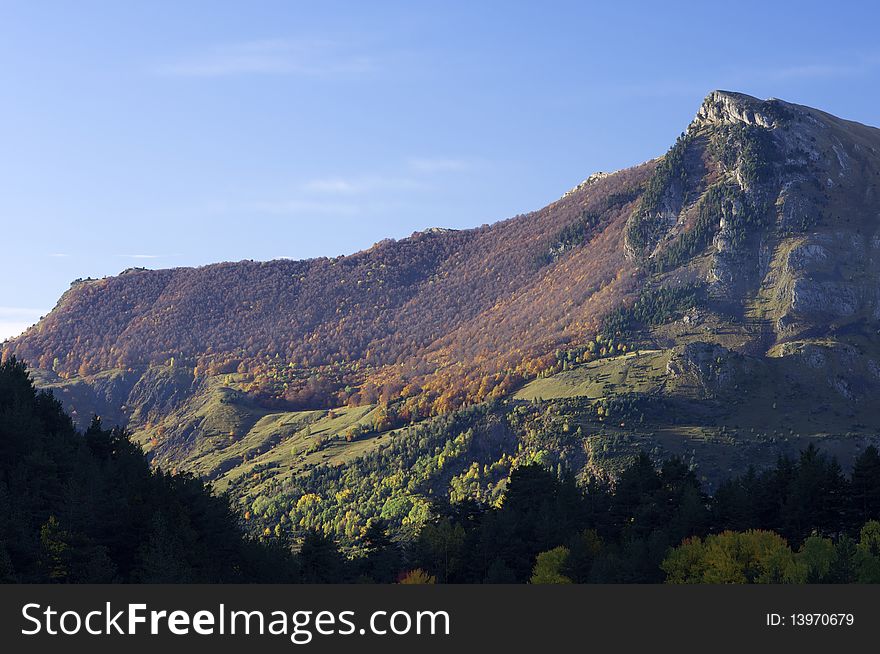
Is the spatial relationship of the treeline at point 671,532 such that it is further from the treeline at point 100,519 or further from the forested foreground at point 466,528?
the treeline at point 100,519

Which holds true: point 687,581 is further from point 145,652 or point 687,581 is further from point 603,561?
point 145,652

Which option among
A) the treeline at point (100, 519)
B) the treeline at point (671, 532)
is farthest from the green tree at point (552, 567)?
the treeline at point (100, 519)

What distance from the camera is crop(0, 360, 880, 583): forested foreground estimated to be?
11394 cm

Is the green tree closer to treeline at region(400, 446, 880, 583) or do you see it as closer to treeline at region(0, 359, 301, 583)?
treeline at region(400, 446, 880, 583)

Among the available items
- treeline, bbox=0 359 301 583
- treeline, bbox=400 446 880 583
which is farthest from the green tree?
treeline, bbox=0 359 301 583

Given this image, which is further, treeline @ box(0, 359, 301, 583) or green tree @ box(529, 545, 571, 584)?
green tree @ box(529, 545, 571, 584)

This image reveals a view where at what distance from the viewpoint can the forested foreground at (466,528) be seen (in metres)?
114

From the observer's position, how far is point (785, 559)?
127312mm

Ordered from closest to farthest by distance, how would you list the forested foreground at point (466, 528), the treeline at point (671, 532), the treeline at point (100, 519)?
the treeline at point (100, 519) < the forested foreground at point (466, 528) < the treeline at point (671, 532)

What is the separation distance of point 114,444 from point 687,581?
85.6 m

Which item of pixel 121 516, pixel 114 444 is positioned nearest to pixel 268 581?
pixel 121 516

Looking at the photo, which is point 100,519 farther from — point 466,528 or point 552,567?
point 466,528

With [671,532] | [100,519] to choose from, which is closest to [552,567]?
[671,532]

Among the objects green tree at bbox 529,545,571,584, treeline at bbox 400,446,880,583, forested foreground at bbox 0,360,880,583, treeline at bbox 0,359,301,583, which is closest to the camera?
treeline at bbox 0,359,301,583
